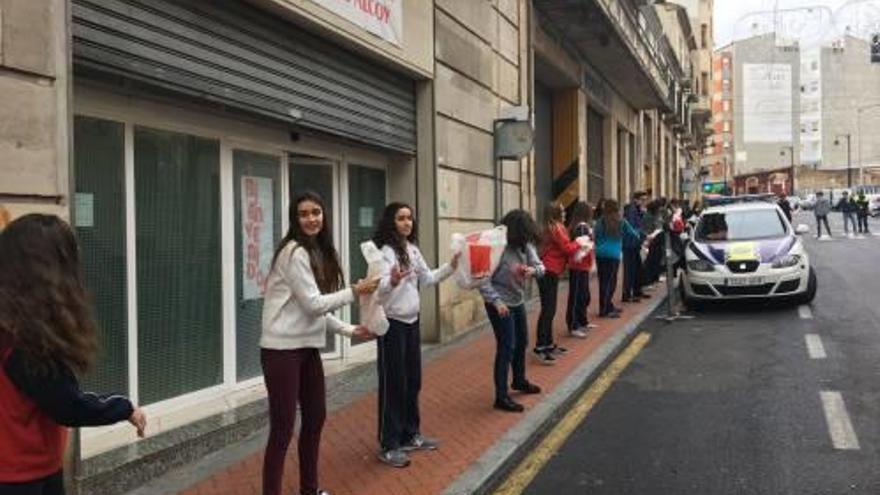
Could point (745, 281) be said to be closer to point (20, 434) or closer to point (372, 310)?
point (372, 310)

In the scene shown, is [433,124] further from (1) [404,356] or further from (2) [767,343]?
(1) [404,356]

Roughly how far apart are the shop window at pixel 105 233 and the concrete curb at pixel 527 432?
2234mm

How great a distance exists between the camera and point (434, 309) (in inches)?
415

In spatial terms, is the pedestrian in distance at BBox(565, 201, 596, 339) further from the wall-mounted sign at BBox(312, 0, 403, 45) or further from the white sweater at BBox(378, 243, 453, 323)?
the white sweater at BBox(378, 243, 453, 323)

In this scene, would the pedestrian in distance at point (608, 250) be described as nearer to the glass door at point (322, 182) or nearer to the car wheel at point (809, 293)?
the car wheel at point (809, 293)

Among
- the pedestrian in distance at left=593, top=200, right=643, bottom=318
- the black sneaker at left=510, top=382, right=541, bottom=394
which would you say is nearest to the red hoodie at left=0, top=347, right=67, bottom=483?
the black sneaker at left=510, top=382, right=541, bottom=394

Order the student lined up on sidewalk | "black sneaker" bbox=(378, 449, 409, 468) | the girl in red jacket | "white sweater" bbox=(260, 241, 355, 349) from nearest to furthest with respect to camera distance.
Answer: "white sweater" bbox=(260, 241, 355, 349) < "black sneaker" bbox=(378, 449, 409, 468) < the girl in red jacket < the student lined up on sidewalk

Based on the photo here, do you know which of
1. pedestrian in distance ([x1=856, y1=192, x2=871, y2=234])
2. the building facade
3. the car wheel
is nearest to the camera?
the car wheel

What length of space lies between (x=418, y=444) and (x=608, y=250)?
6720mm

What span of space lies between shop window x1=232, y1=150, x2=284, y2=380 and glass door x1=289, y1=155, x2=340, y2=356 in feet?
1.43

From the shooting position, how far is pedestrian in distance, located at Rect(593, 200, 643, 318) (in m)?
12.2

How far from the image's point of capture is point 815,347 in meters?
10.0

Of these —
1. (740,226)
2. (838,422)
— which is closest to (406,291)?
(838,422)

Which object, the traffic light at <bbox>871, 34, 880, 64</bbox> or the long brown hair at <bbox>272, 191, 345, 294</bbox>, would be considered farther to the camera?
the traffic light at <bbox>871, 34, 880, 64</bbox>
